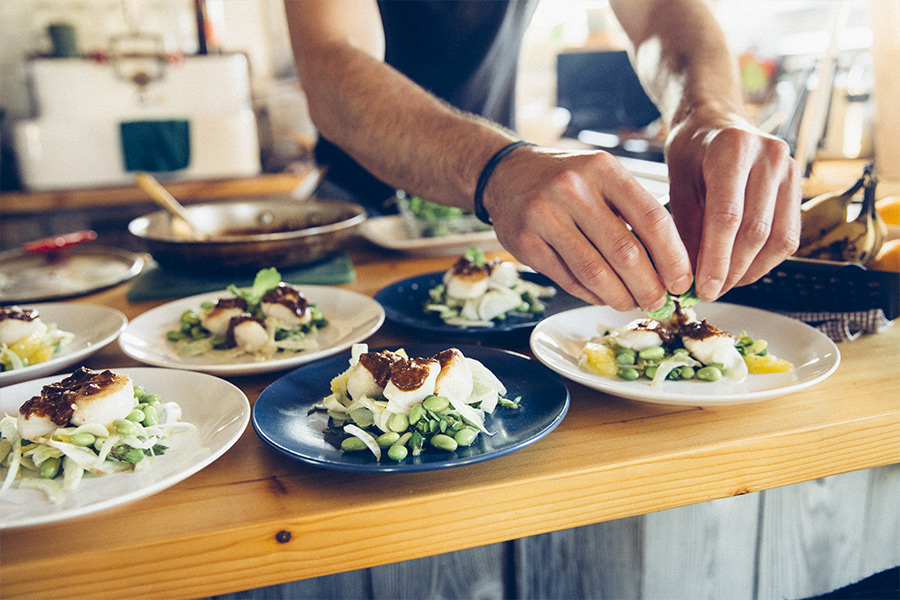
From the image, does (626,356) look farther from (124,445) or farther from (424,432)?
(124,445)

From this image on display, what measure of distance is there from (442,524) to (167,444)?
1.38ft

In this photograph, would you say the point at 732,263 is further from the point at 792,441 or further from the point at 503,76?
the point at 503,76

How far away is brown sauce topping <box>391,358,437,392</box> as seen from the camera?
36.9 inches

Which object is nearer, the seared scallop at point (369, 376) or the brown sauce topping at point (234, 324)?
the seared scallop at point (369, 376)

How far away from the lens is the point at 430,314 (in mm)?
1479

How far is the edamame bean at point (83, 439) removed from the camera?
885mm

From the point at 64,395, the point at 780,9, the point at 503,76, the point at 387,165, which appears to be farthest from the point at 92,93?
the point at 780,9

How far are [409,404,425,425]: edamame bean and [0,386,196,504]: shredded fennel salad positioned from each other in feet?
1.16

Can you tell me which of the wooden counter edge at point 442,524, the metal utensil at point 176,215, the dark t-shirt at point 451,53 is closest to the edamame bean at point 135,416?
the wooden counter edge at point 442,524

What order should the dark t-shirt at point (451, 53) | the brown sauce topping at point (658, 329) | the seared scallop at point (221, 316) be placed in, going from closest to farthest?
1. the brown sauce topping at point (658, 329)
2. the seared scallop at point (221, 316)
3. the dark t-shirt at point (451, 53)

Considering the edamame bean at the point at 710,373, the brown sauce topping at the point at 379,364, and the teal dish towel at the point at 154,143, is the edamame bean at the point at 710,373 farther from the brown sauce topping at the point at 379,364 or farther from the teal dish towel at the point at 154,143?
the teal dish towel at the point at 154,143

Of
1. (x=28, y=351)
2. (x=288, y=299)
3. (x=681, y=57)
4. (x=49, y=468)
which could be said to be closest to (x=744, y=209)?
(x=681, y=57)

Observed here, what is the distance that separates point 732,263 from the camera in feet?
3.67

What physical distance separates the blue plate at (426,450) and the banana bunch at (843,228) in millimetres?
687
